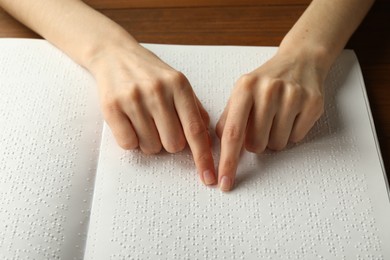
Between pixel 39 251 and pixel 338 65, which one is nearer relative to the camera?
pixel 39 251

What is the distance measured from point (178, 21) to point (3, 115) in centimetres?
29

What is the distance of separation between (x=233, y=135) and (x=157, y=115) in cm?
9

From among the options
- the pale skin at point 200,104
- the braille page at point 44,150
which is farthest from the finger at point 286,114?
the braille page at point 44,150

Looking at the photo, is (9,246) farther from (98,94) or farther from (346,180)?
(346,180)

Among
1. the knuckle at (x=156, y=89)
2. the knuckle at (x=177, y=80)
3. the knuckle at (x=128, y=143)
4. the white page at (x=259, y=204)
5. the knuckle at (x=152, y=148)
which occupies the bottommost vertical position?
the white page at (x=259, y=204)

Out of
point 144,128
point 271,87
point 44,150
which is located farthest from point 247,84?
point 44,150

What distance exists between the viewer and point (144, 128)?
21.2 inches

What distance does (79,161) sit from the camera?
553 millimetres

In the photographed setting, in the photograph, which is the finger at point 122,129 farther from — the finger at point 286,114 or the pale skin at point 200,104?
the finger at point 286,114

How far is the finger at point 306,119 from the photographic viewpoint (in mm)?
548

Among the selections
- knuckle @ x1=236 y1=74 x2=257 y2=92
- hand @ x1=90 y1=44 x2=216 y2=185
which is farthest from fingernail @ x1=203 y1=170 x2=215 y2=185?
knuckle @ x1=236 y1=74 x2=257 y2=92

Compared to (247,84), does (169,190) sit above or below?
below

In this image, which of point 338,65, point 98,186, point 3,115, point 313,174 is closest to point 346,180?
point 313,174

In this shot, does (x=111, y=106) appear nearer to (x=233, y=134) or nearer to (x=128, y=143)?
(x=128, y=143)
